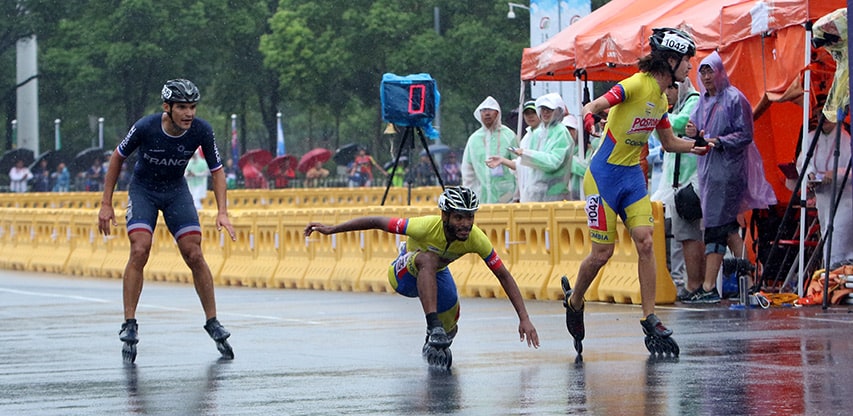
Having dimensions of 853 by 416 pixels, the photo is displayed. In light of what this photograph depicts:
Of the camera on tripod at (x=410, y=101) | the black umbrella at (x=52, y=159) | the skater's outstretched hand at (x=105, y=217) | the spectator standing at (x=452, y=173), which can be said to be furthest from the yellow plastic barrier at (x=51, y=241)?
the black umbrella at (x=52, y=159)

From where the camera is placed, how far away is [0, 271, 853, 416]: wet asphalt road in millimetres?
8164

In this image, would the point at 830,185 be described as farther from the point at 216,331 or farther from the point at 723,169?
the point at 216,331

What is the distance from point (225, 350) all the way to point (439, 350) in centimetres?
167

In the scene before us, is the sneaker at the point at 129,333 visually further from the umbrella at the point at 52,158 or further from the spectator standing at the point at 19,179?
the umbrella at the point at 52,158

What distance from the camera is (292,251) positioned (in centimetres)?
2138

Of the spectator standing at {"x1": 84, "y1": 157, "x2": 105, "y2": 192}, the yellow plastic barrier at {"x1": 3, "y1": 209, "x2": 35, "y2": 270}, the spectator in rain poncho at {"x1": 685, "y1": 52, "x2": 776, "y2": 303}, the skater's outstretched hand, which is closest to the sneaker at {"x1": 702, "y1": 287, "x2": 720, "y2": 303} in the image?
the spectator in rain poncho at {"x1": 685, "y1": 52, "x2": 776, "y2": 303}

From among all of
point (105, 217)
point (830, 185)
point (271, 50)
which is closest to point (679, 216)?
point (830, 185)

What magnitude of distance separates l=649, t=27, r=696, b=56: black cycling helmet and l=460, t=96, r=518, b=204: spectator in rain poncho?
910cm

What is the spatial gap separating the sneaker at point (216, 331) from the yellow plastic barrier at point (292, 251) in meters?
9.39

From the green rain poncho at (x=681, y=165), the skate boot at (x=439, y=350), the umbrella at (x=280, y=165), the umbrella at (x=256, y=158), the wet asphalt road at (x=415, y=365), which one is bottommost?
the wet asphalt road at (x=415, y=365)

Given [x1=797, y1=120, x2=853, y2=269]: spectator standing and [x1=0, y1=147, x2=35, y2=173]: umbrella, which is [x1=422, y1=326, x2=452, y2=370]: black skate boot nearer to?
[x1=797, y1=120, x2=853, y2=269]: spectator standing

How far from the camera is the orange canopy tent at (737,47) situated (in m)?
15.2

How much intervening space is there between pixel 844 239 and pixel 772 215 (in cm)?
177

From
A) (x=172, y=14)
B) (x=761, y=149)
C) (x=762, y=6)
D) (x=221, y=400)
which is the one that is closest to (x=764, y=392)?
(x=221, y=400)
